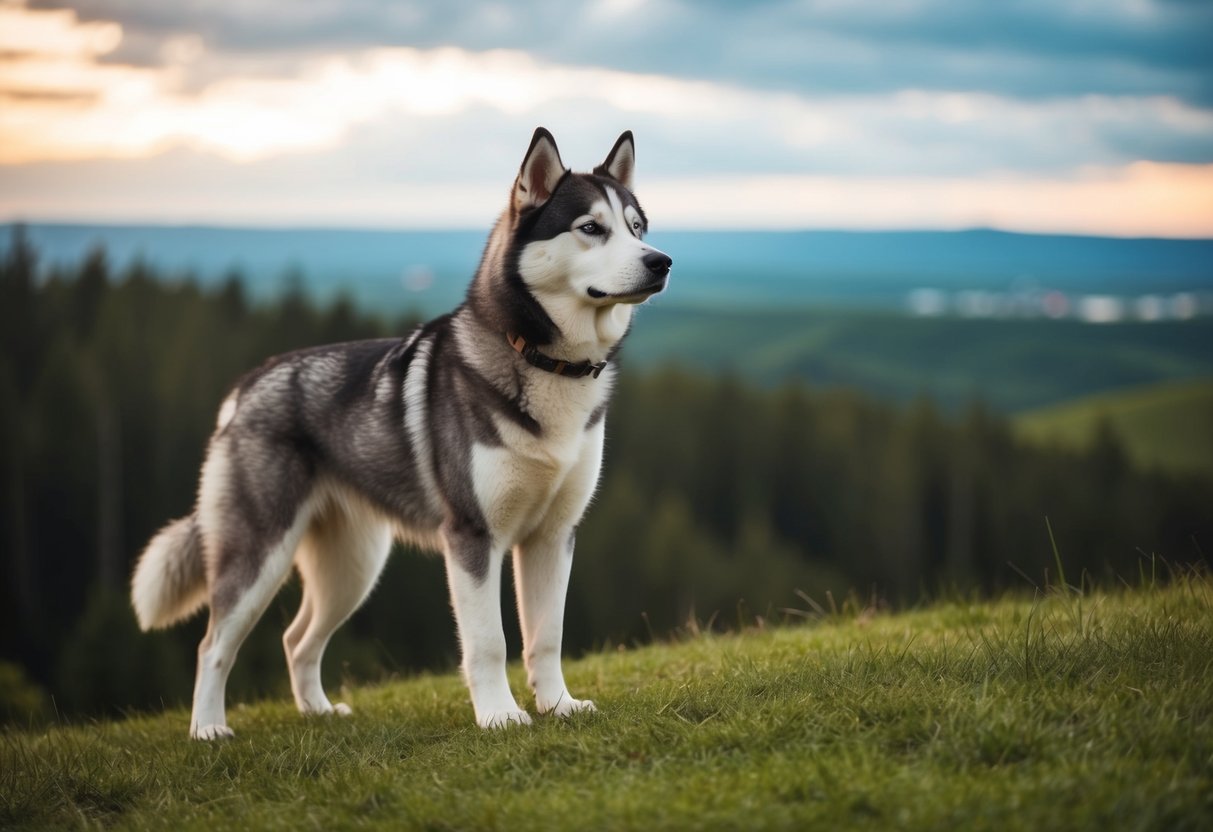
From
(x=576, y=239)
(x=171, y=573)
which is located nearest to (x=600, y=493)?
(x=171, y=573)

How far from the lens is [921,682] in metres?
5.41

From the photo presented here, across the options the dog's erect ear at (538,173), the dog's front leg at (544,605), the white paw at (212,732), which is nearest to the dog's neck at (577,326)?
the dog's erect ear at (538,173)

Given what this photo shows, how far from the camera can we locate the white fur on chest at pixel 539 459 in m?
6.15

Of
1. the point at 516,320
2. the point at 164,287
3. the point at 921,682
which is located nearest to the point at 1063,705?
the point at 921,682

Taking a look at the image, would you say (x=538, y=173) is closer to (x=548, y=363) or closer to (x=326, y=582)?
(x=548, y=363)

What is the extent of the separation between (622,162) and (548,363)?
54.6 inches

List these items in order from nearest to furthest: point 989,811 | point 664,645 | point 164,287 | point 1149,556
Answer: point 989,811
point 1149,556
point 664,645
point 164,287

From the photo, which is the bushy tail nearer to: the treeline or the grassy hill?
the treeline

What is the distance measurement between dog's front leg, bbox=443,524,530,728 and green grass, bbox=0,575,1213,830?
0.28 m

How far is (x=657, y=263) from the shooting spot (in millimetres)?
5930

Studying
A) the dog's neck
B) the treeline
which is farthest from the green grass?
the treeline

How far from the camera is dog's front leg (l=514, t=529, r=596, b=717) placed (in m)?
6.45

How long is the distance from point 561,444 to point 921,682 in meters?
2.17

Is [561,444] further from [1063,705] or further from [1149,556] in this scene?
[1149,556]
